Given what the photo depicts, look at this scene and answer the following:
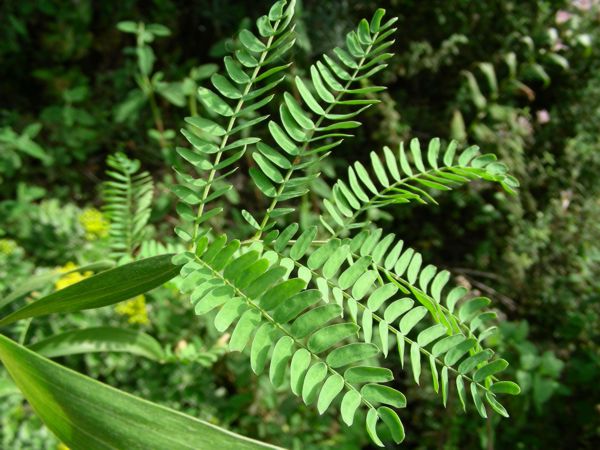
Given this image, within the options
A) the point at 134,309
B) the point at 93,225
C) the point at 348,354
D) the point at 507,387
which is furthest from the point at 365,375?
the point at 93,225

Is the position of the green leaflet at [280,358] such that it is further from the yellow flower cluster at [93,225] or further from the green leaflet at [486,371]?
the yellow flower cluster at [93,225]

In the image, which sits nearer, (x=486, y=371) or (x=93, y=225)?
(x=486, y=371)

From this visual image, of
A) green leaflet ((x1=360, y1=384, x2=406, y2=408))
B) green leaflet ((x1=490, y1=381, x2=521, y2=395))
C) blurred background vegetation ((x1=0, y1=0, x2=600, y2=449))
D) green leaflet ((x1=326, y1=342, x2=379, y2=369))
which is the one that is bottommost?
green leaflet ((x1=360, y1=384, x2=406, y2=408))

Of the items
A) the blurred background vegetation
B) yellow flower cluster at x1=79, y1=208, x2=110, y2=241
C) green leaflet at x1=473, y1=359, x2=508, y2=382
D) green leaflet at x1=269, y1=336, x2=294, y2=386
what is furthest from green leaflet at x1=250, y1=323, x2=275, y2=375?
yellow flower cluster at x1=79, y1=208, x2=110, y2=241

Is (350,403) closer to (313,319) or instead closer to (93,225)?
(313,319)

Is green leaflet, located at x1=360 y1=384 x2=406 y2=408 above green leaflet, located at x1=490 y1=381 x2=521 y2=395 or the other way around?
the other way around

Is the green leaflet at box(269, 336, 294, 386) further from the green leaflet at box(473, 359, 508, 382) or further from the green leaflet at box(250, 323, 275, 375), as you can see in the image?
the green leaflet at box(473, 359, 508, 382)

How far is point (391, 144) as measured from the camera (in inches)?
81.5

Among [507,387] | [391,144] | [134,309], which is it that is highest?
[391,144]

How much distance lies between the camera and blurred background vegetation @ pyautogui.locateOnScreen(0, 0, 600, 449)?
5.77ft

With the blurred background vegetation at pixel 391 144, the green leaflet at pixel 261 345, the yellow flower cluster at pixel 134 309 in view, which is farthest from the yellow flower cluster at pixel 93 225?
the green leaflet at pixel 261 345

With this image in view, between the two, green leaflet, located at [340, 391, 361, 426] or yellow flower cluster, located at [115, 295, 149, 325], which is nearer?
green leaflet, located at [340, 391, 361, 426]

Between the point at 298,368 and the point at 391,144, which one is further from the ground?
the point at 391,144

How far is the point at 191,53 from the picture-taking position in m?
2.62
